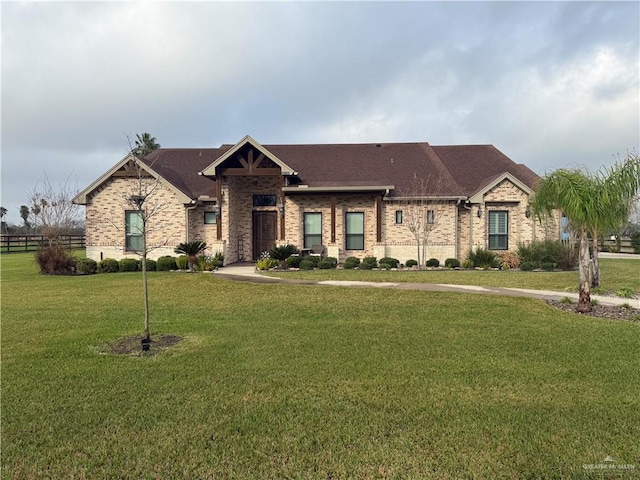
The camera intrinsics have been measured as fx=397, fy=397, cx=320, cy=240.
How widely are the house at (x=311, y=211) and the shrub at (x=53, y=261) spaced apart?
2.46m

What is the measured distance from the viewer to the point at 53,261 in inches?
674

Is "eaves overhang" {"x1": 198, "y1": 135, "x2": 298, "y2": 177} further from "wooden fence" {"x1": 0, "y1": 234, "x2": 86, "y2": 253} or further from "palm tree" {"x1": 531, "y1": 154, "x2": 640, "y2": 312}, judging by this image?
"wooden fence" {"x1": 0, "y1": 234, "x2": 86, "y2": 253}

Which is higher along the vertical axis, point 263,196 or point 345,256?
point 263,196

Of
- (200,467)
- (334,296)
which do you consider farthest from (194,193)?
(200,467)

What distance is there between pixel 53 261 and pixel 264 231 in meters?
9.61

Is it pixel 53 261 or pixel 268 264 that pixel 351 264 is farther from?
pixel 53 261

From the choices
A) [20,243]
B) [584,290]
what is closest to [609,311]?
[584,290]

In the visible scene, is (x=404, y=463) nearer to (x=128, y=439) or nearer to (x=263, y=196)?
(x=128, y=439)

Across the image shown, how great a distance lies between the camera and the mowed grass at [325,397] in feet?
11.1

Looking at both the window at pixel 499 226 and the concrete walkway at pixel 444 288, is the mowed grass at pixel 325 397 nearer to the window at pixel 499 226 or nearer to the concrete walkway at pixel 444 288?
the concrete walkway at pixel 444 288

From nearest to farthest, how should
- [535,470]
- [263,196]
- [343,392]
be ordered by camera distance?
[535,470] < [343,392] < [263,196]

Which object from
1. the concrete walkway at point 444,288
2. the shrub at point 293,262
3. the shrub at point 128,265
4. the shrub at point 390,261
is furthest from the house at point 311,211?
the concrete walkway at point 444,288

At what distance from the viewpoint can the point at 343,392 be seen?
4727 mm

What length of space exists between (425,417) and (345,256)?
16.5 meters
